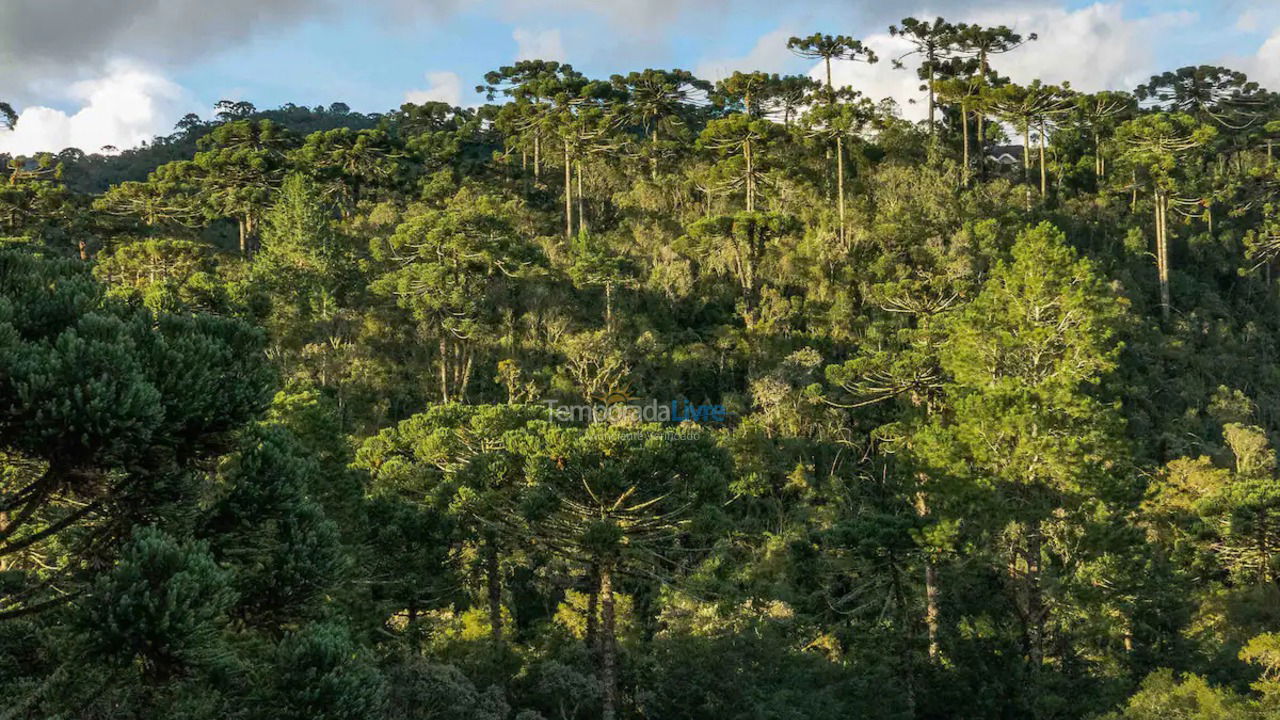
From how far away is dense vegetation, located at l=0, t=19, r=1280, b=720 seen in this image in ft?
34.1

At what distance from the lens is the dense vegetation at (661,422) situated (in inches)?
409

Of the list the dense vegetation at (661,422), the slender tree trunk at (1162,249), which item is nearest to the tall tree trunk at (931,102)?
the dense vegetation at (661,422)

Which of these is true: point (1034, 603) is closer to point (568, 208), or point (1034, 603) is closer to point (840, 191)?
point (840, 191)

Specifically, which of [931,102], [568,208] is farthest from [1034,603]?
[931,102]

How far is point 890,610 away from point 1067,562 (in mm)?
5880

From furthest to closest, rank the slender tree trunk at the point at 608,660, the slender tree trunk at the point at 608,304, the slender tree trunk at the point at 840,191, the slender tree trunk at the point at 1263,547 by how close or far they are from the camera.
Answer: the slender tree trunk at the point at 840,191, the slender tree trunk at the point at 608,304, the slender tree trunk at the point at 1263,547, the slender tree trunk at the point at 608,660

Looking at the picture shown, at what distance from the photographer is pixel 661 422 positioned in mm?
29969

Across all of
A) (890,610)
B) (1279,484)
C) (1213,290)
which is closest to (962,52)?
(1213,290)

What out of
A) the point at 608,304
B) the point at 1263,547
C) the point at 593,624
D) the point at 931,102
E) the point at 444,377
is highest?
the point at 931,102

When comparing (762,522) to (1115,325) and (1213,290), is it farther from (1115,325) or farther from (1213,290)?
(1213,290)

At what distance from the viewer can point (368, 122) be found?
133500mm

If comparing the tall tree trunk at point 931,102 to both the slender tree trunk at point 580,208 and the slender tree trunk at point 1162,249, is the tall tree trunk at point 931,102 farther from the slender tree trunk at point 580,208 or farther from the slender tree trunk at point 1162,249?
the slender tree trunk at point 580,208

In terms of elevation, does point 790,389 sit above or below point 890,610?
above

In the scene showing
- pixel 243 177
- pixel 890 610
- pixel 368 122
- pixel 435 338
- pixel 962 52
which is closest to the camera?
pixel 890 610
